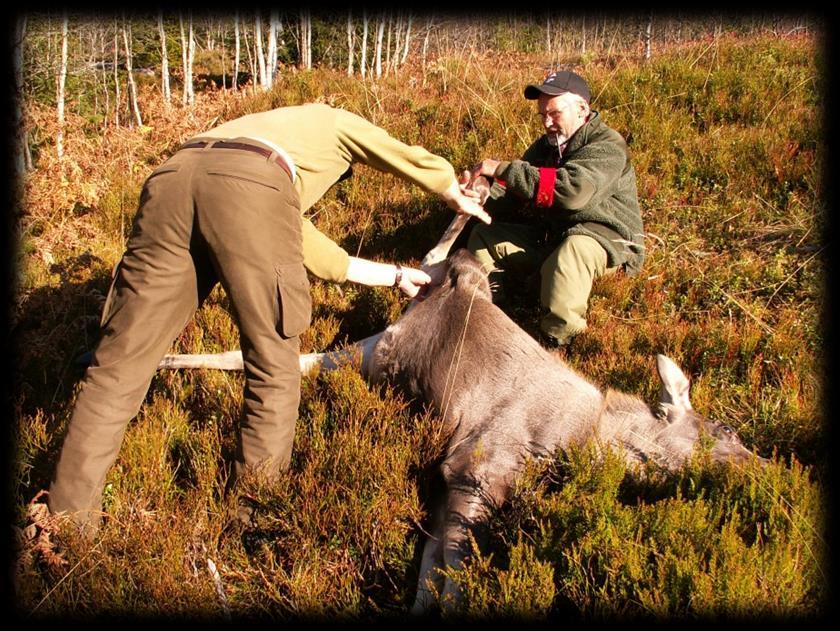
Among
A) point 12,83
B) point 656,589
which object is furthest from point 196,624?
point 12,83

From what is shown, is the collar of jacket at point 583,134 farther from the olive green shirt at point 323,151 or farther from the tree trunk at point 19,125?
the tree trunk at point 19,125

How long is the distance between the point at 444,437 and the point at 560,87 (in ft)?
9.57

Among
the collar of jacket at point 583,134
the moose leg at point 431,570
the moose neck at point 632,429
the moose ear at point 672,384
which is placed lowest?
the moose leg at point 431,570

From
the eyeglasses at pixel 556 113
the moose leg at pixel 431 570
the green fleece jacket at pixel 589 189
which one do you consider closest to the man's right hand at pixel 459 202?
the green fleece jacket at pixel 589 189

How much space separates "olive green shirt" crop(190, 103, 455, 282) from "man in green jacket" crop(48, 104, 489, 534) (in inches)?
0.4

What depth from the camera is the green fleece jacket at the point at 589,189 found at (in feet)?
16.3

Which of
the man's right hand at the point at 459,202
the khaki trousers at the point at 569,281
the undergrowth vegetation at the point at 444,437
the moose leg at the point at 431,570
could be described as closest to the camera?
the undergrowth vegetation at the point at 444,437

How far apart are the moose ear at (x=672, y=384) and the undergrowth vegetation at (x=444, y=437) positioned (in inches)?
17.6

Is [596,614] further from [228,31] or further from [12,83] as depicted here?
[228,31]

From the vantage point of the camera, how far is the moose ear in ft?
12.9

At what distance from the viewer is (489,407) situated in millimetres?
4180

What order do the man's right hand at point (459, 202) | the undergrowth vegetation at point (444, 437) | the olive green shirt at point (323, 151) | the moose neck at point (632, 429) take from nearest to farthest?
1. the undergrowth vegetation at point (444, 437)
2. the olive green shirt at point (323, 151)
3. the moose neck at point (632, 429)
4. the man's right hand at point (459, 202)

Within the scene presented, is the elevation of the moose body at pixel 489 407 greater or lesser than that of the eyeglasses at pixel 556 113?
lesser

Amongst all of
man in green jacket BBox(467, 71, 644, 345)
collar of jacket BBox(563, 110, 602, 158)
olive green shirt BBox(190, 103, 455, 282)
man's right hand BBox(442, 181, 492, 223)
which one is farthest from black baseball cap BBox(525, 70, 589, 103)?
olive green shirt BBox(190, 103, 455, 282)
